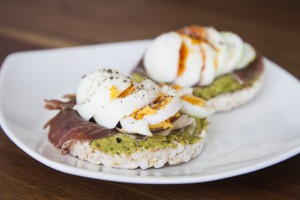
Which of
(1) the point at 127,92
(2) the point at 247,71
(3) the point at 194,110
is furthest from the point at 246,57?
(1) the point at 127,92

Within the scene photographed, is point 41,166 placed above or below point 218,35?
below

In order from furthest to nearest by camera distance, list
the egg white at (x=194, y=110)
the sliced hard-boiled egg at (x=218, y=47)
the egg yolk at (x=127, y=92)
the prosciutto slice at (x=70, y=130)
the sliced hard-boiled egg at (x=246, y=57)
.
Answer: the sliced hard-boiled egg at (x=246, y=57) → the sliced hard-boiled egg at (x=218, y=47) → the egg white at (x=194, y=110) → the egg yolk at (x=127, y=92) → the prosciutto slice at (x=70, y=130)

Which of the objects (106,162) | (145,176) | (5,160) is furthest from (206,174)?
(5,160)

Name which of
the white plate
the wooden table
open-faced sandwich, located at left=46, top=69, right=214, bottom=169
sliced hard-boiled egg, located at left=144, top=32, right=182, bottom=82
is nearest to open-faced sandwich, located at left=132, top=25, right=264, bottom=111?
sliced hard-boiled egg, located at left=144, top=32, right=182, bottom=82

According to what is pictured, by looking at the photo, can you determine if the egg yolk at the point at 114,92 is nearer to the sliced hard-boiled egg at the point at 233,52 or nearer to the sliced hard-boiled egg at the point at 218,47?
Result: the sliced hard-boiled egg at the point at 218,47

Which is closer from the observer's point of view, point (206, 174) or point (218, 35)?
point (206, 174)

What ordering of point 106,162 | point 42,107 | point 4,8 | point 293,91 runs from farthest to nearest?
point 4,8
point 293,91
point 42,107
point 106,162

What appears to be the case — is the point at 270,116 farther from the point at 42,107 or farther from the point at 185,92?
the point at 42,107

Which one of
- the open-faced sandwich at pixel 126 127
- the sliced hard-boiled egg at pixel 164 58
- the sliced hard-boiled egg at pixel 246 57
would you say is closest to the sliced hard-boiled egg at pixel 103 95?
the open-faced sandwich at pixel 126 127
